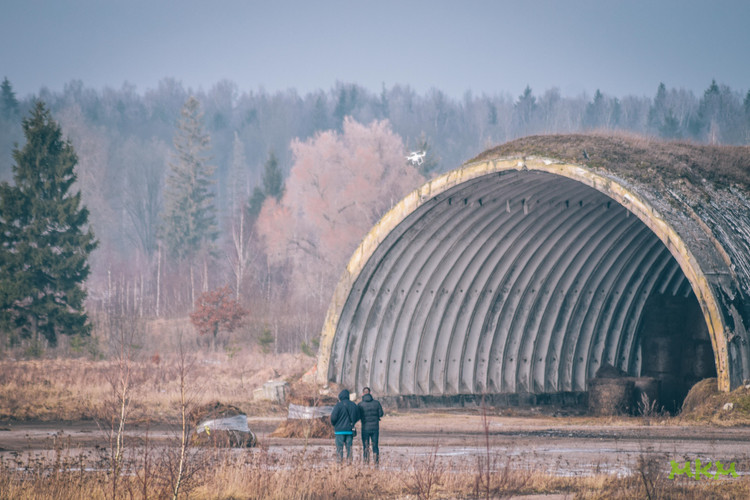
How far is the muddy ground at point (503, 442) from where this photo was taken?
13.5 meters

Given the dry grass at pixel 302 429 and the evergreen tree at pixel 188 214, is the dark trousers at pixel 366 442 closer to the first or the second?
the dry grass at pixel 302 429

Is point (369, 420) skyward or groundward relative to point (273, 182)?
groundward


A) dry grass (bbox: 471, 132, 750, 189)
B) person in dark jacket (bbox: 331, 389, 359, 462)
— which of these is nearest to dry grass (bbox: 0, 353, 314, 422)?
person in dark jacket (bbox: 331, 389, 359, 462)

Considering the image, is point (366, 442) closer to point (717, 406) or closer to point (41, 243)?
point (717, 406)

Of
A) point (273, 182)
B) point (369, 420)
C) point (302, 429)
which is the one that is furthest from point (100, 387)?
point (273, 182)


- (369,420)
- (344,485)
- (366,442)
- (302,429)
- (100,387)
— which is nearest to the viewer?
(344,485)

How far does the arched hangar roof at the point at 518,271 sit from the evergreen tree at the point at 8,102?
10378 centimetres

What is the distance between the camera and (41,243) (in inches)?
1526

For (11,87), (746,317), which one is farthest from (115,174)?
(746,317)

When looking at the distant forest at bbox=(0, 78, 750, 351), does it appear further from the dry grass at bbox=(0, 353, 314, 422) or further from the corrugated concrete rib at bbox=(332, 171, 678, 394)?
the dry grass at bbox=(0, 353, 314, 422)

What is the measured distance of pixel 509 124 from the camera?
5527 inches

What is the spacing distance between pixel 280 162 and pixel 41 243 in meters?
83.5

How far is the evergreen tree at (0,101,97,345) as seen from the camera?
37.4m

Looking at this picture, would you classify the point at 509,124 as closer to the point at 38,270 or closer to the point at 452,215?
the point at 38,270
